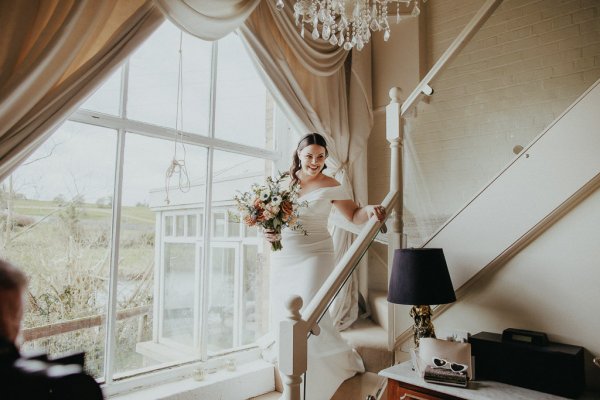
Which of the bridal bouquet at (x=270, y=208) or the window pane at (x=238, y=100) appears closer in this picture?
the bridal bouquet at (x=270, y=208)

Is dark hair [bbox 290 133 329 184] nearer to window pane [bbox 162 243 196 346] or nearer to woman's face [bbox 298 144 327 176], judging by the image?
woman's face [bbox 298 144 327 176]

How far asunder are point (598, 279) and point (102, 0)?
10.3 feet

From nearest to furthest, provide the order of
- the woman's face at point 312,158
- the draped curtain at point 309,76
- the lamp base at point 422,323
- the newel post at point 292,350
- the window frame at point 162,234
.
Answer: the newel post at point 292,350
the lamp base at point 422,323
the window frame at point 162,234
the draped curtain at point 309,76
the woman's face at point 312,158

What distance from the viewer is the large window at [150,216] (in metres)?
2.34

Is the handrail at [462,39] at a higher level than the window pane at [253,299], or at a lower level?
higher

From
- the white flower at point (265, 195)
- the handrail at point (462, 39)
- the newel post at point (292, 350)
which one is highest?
the handrail at point (462, 39)

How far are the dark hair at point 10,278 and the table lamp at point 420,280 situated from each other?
1.83 m

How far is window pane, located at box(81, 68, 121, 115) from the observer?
2561mm

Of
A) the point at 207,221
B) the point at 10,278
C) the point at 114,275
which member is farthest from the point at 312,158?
the point at 10,278

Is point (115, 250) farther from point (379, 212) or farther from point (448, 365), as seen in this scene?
point (448, 365)

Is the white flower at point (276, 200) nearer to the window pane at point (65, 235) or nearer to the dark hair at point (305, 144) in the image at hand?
the dark hair at point (305, 144)

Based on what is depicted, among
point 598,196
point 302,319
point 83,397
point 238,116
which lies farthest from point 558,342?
point 238,116

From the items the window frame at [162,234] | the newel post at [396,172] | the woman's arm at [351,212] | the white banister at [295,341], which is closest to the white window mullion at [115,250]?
the window frame at [162,234]

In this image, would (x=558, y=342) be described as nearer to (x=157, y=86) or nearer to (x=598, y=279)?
(x=598, y=279)
